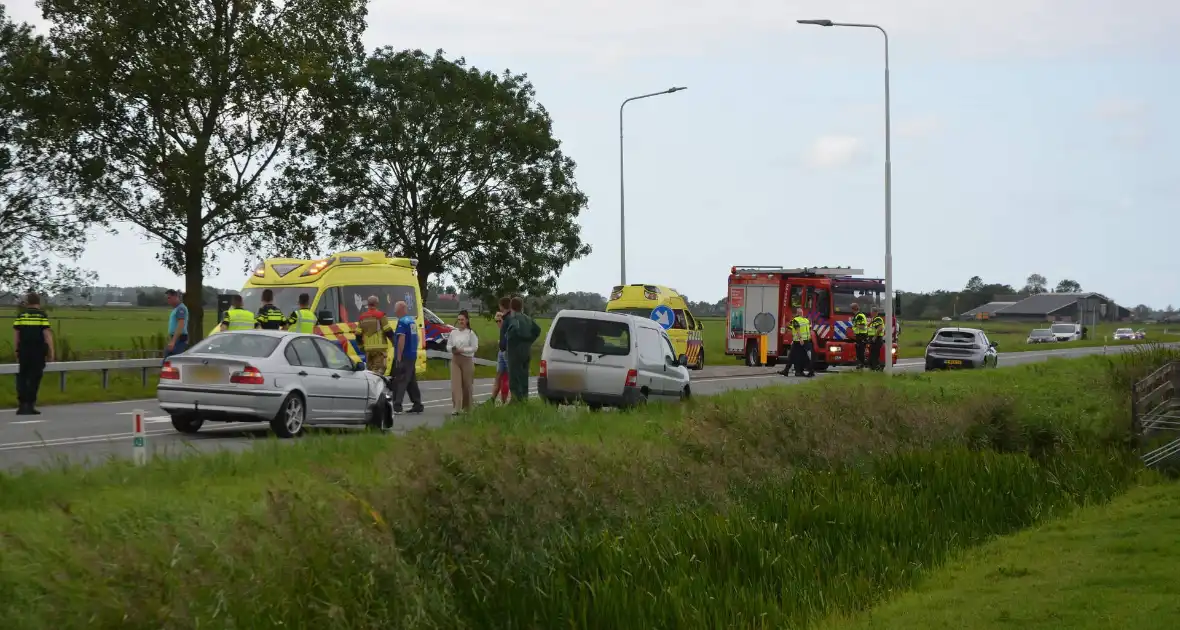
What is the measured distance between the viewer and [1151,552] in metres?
11.6

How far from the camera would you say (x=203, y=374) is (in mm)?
Result: 17703

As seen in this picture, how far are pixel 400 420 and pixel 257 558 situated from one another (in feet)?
47.8

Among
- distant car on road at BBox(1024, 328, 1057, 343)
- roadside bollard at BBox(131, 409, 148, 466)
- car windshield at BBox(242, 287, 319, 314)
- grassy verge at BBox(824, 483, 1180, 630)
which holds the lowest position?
grassy verge at BBox(824, 483, 1180, 630)

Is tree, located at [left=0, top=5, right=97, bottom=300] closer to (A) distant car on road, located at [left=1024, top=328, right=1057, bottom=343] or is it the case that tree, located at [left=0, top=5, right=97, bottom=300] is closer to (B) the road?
(B) the road

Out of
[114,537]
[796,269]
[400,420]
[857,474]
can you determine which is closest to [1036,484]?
[857,474]

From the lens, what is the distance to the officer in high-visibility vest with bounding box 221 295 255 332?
21172 millimetres

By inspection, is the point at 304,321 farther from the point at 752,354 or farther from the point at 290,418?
the point at 752,354

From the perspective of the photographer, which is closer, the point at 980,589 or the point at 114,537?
the point at 114,537

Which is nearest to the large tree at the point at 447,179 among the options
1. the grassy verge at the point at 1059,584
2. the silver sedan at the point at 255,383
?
the silver sedan at the point at 255,383

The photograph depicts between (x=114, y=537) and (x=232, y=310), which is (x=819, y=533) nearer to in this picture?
(x=114, y=537)

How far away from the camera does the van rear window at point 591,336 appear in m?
21.8

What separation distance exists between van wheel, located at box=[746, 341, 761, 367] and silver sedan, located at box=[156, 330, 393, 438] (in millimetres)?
25996

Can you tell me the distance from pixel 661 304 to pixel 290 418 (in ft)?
72.8

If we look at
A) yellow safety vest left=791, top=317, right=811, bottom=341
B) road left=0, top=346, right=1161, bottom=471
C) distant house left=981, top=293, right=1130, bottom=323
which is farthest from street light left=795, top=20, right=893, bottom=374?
distant house left=981, top=293, right=1130, bottom=323
